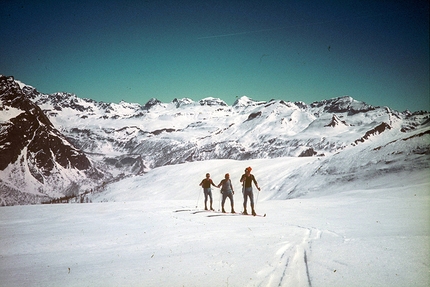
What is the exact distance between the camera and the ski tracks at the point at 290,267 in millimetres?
5518

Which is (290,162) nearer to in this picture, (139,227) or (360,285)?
(139,227)

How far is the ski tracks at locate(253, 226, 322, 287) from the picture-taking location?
5518 millimetres

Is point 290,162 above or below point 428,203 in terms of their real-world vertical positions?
above

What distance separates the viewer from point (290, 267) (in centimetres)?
617

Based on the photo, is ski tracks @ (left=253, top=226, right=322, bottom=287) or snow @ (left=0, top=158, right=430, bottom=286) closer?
ski tracks @ (left=253, top=226, right=322, bottom=287)

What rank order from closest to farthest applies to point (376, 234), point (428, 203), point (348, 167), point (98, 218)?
1. point (376, 234)
2. point (428, 203)
3. point (98, 218)
4. point (348, 167)

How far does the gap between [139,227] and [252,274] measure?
25.9 feet

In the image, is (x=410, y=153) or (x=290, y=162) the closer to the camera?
(x=410, y=153)

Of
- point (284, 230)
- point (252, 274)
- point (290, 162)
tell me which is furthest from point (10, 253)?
point (290, 162)

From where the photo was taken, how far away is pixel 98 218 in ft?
50.8

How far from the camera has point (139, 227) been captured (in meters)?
12.3

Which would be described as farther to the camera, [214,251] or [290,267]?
[214,251]

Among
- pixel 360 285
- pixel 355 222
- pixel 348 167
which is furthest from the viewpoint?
pixel 348 167

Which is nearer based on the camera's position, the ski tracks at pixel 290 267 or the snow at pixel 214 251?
the ski tracks at pixel 290 267
